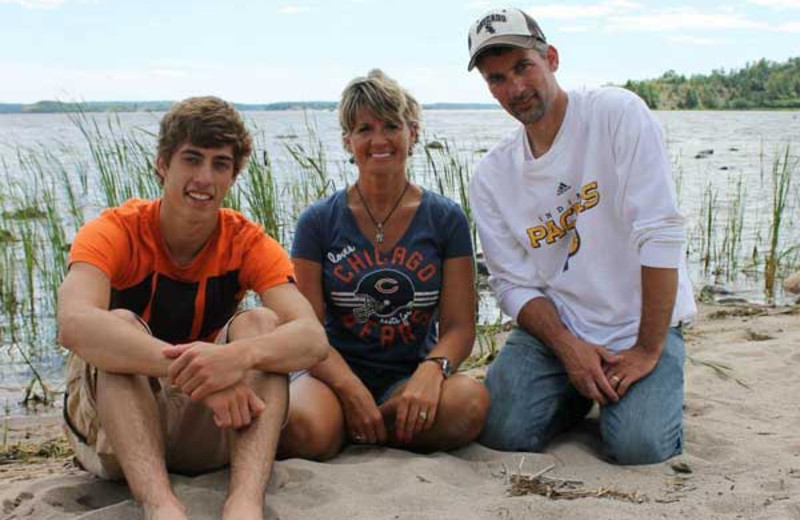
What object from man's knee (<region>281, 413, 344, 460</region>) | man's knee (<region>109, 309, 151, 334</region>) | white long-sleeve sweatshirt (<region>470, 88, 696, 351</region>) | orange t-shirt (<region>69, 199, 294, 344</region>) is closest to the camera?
man's knee (<region>109, 309, 151, 334</region>)

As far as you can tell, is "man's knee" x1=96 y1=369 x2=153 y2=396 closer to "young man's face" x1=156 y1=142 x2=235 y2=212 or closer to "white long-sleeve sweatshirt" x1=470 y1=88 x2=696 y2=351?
"young man's face" x1=156 y1=142 x2=235 y2=212

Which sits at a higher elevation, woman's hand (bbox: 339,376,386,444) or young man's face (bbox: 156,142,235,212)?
young man's face (bbox: 156,142,235,212)

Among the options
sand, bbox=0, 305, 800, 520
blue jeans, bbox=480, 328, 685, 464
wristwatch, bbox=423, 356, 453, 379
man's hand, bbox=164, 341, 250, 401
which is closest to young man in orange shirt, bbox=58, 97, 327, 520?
man's hand, bbox=164, 341, 250, 401

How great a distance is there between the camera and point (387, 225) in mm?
3188

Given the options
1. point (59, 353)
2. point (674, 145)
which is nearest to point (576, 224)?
point (59, 353)

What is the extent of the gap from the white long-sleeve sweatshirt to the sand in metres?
0.46

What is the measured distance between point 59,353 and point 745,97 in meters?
49.5

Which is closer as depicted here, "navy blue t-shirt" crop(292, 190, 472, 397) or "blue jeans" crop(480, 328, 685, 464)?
"blue jeans" crop(480, 328, 685, 464)

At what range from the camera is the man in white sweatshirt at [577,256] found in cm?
302

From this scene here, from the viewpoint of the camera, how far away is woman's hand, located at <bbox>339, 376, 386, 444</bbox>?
3.04m

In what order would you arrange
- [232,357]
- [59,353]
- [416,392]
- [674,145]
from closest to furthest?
[232,357]
[416,392]
[59,353]
[674,145]

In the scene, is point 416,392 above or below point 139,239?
below

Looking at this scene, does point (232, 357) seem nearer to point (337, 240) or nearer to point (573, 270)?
point (337, 240)

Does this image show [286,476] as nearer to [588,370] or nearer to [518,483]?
[518,483]
